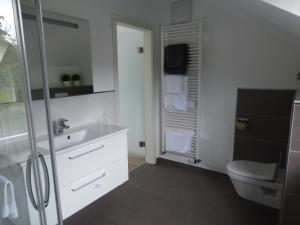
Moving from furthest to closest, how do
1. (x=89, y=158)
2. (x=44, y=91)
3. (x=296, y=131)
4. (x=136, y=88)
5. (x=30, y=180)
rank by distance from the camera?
(x=136, y=88) < (x=89, y=158) < (x=296, y=131) < (x=30, y=180) < (x=44, y=91)

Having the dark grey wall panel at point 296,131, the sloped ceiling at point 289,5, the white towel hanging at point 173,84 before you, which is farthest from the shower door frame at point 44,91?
the white towel hanging at point 173,84

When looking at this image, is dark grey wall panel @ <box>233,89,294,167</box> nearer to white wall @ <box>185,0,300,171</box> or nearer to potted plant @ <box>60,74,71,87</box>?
white wall @ <box>185,0,300,171</box>

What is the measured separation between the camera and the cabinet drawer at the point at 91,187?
171 centimetres

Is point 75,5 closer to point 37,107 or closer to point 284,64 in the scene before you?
point 37,107

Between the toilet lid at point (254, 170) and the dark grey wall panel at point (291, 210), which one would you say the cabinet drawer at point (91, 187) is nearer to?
the toilet lid at point (254, 170)

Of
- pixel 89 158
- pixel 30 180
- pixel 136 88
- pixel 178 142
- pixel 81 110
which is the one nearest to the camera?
pixel 30 180

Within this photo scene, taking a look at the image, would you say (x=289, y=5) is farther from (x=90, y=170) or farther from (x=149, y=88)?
(x=149, y=88)

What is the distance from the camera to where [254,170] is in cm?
210

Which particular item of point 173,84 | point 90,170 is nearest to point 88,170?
point 90,170

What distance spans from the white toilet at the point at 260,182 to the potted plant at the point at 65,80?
187cm

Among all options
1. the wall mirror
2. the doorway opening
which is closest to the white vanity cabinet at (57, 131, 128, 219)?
the wall mirror

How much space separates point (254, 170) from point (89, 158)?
162 cm

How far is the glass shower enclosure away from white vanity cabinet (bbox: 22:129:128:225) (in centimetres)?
13

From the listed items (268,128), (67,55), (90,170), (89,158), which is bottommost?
(90,170)
